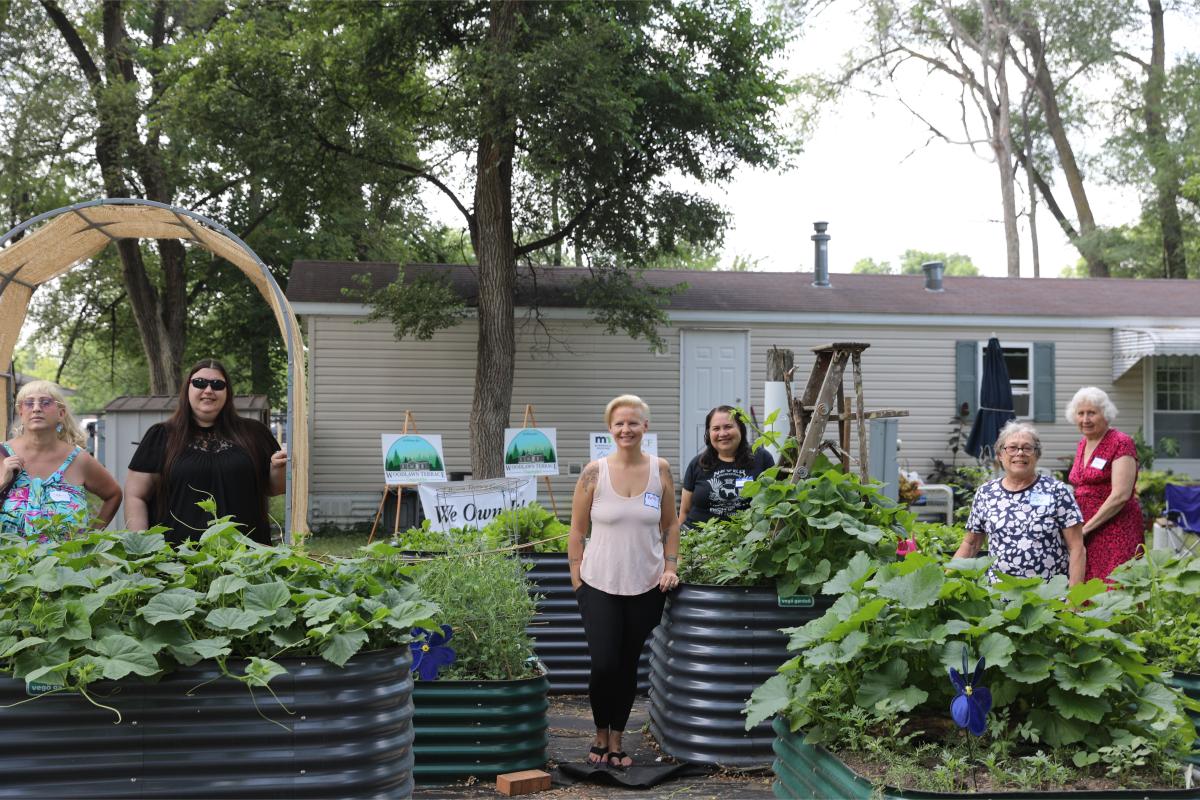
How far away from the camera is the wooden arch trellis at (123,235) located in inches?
237

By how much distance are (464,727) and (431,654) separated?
34 cm

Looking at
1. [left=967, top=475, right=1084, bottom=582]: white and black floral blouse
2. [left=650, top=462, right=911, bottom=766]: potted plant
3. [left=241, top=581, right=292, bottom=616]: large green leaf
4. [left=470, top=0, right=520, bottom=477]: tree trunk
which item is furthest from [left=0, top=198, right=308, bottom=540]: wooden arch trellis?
[left=470, top=0, right=520, bottom=477]: tree trunk

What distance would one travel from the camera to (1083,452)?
5430mm

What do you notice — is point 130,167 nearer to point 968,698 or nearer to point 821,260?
point 821,260

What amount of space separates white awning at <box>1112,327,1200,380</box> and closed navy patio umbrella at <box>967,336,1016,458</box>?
8.65 feet

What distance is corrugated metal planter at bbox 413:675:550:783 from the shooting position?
13.9 ft

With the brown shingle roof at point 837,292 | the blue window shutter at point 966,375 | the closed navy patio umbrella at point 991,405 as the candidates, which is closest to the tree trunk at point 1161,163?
the brown shingle roof at point 837,292

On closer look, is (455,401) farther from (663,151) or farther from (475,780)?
(475,780)

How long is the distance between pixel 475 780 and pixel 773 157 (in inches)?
460

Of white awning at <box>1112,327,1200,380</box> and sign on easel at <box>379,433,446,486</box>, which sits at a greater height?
white awning at <box>1112,327,1200,380</box>

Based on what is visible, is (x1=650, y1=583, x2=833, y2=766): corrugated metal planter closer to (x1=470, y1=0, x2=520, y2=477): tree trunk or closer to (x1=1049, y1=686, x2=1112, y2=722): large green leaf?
(x1=1049, y1=686, x2=1112, y2=722): large green leaf

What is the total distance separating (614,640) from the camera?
180 inches

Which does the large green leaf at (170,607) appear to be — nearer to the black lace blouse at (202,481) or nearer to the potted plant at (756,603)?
the black lace blouse at (202,481)

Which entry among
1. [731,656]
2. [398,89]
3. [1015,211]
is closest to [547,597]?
[731,656]
